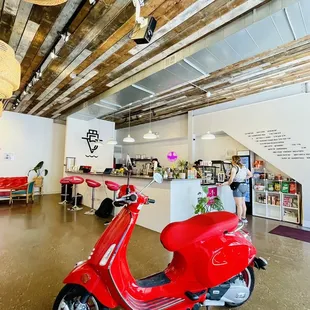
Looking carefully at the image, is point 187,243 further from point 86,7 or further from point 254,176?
point 254,176

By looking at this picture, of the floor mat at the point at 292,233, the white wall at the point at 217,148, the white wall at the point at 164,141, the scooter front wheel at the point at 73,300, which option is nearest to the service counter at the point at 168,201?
the floor mat at the point at 292,233

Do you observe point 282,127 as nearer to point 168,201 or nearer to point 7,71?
point 168,201

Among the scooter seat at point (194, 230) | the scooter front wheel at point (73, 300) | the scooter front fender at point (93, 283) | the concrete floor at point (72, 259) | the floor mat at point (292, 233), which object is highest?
the scooter seat at point (194, 230)

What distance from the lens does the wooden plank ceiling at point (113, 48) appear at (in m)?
2.62

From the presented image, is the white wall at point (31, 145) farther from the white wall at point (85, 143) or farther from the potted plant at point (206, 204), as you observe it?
the potted plant at point (206, 204)

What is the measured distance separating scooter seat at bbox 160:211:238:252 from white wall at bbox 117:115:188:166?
657 centimetres

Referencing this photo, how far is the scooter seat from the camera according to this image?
1.64m

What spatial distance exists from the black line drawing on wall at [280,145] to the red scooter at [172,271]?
4.28m

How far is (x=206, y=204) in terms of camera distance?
4.12 meters

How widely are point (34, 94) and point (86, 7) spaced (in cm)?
436

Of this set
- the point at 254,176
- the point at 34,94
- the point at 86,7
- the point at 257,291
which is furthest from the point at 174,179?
the point at 34,94

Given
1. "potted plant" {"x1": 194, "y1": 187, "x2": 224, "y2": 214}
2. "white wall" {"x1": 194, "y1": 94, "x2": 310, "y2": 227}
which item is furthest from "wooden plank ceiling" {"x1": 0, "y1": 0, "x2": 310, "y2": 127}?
"potted plant" {"x1": 194, "y1": 187, "x2": 224, "y2": 214}

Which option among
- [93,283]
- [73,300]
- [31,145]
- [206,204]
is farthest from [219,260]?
[31,145]

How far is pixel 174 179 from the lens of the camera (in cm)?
383
